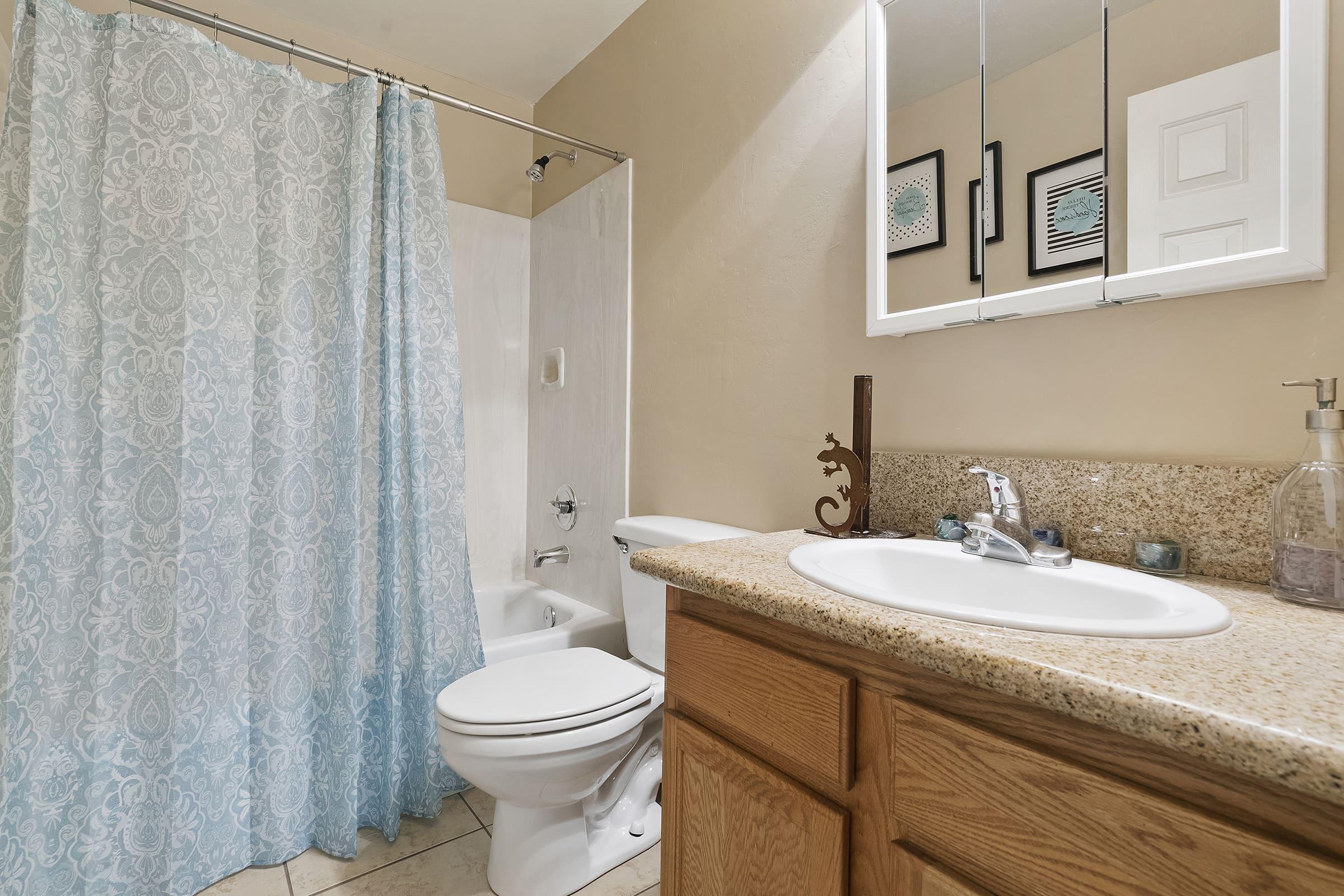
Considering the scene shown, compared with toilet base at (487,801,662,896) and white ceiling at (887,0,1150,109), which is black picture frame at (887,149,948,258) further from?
toilet base at (487,801,662,896)

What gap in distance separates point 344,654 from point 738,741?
1.13m

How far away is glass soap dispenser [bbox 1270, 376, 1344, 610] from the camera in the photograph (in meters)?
0.68

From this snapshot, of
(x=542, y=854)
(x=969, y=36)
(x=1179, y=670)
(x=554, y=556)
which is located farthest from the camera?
(x=554, y=556)

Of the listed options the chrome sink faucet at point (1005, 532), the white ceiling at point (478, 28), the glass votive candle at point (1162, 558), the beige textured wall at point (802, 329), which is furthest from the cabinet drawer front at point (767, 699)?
the white ceiling at point (478, 28)

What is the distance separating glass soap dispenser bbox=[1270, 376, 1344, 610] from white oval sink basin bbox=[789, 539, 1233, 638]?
11 centimetres

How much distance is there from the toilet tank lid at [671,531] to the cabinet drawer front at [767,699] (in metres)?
0.57

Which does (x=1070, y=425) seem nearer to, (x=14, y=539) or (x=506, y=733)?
(x=506, y=733)

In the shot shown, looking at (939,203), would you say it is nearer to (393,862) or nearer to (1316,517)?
(1316,517)

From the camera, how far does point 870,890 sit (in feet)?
2.10

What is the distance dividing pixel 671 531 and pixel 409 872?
99 cm

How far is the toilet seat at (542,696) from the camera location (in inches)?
47.4

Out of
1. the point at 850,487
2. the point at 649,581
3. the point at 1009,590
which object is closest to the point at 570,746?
the point at 649,581

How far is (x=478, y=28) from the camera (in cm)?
206

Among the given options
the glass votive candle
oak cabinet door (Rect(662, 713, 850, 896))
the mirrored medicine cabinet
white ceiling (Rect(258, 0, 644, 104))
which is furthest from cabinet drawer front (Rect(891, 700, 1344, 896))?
white ceiling (Rect(258, 0, 644, 104))
